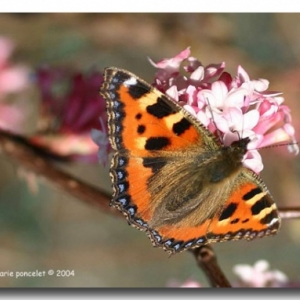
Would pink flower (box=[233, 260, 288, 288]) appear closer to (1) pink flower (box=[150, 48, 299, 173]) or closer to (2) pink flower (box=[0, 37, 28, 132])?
(1) pink flower (box=[150, 48, 299, 173])

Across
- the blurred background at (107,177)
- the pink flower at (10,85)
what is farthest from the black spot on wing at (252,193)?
the pink flower at (10,85)

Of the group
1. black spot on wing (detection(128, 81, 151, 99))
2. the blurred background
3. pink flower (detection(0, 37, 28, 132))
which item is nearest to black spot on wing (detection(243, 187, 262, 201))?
black spot on wing (detection(128, 81, 151, 99))

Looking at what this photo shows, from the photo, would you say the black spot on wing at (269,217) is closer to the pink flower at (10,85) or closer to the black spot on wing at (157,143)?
the black spot on wing at (157,143)

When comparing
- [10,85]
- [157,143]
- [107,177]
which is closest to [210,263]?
[157,143]
